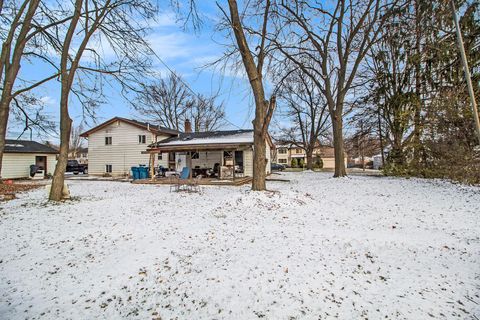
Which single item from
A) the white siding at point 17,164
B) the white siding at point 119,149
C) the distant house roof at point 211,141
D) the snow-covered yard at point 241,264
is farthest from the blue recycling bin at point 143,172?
the white siding at point 17,164

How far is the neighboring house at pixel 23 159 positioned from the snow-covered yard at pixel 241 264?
17.8 metres

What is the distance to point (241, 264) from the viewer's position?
3.49 m

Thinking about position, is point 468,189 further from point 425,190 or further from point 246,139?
point 246,139

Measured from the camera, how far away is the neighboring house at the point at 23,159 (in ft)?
62.6

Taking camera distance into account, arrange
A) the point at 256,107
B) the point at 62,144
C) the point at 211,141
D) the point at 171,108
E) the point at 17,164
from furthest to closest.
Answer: the point at 171,108 < the point at 17,164 < the point at 211,141 < the point at 256,107 < the point at 62,144

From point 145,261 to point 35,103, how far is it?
1216cm

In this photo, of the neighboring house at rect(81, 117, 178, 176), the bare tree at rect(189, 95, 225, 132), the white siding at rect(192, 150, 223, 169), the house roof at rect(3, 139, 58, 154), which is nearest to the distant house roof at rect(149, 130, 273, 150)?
the white siding at rect(192, 150, 223, 169)

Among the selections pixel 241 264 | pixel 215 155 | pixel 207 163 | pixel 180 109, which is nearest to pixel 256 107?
pixel 241 264

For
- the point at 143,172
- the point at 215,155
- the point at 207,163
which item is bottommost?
the point at 143,172

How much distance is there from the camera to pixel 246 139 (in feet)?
58.4

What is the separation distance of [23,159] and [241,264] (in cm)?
2460

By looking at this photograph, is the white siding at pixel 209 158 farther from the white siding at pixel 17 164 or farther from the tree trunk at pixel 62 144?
the white siding at pixel 17 164

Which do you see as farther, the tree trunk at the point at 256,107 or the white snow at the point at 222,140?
the white snow at the point at 222,140

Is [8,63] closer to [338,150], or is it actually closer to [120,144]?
[120,144]
